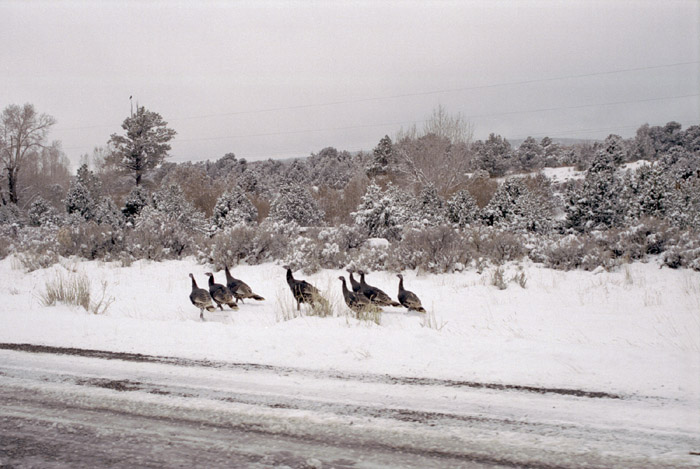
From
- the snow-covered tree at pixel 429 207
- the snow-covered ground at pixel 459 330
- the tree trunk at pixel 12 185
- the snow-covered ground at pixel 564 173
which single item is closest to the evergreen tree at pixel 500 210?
the snow-covered tree at pixel 429 207

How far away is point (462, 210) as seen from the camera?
22.7 m

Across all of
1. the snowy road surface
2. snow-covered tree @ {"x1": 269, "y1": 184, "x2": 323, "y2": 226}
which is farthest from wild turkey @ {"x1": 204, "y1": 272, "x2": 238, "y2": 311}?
snow-covered tree @ {"x1": 269, "y1": 184, "x2": 323, "y2": 226}

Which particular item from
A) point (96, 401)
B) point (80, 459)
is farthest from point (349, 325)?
point (80, 459)

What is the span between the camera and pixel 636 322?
284 inches

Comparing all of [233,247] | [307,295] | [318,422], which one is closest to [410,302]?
[307,295]

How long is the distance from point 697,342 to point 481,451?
15.2 feet

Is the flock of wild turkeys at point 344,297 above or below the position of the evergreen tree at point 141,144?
below

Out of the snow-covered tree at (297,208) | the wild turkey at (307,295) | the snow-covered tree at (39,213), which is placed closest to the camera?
the wild turkey at (307,295)

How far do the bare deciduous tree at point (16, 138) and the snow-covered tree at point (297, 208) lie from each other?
2835 cm

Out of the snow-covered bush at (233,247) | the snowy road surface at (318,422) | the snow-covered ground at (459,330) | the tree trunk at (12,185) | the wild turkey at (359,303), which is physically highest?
the tree trunk at (12,185)

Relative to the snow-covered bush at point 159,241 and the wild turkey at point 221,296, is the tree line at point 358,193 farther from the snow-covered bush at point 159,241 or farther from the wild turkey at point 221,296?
the wild turkey at point 221,296

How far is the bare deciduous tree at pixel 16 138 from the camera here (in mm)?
41094

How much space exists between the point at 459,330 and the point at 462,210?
17.2 meters

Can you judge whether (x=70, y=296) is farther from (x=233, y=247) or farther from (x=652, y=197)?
(x=652, y=197)
